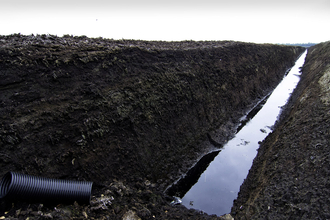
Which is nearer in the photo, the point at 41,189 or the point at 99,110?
the point at 41,189

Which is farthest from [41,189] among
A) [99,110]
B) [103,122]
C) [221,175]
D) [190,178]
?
[221,175]

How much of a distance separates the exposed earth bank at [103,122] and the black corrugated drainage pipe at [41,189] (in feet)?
0.54

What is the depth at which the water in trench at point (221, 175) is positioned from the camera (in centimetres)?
617

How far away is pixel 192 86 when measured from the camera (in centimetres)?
977

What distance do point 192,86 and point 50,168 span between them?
22.7 ft

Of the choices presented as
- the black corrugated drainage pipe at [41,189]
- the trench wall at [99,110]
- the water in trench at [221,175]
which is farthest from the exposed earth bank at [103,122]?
the water in trench at [221,175]

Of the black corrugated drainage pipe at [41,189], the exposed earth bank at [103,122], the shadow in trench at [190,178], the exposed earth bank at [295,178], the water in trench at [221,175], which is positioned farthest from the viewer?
the shadow in trench at [190,178]

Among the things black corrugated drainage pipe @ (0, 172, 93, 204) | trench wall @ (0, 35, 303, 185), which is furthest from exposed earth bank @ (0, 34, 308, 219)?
black corrugated drainage pipe @ (0, 172, 93, 204)

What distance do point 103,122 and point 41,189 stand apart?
2489mm

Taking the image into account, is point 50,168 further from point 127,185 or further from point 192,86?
point 192,86

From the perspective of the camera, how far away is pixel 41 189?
4109 millimetres

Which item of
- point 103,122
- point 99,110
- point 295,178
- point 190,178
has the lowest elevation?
point 190,178

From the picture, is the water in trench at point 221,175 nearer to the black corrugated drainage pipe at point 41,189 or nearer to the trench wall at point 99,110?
the trench wall at point 99,110

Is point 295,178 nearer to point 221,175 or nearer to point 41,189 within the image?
point 221,175
